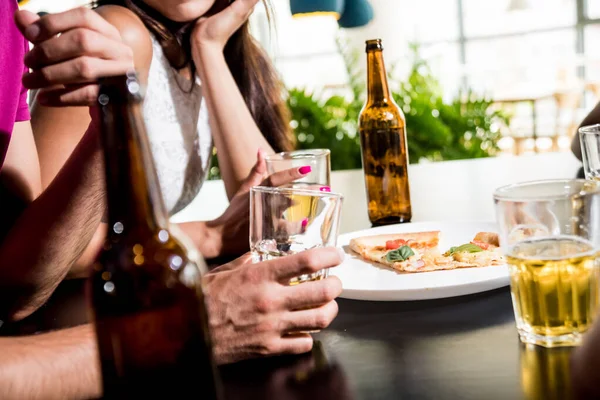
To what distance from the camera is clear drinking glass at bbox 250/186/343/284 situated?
2.81 ft

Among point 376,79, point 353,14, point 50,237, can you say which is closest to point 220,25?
point 353,14

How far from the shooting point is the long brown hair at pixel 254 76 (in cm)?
194

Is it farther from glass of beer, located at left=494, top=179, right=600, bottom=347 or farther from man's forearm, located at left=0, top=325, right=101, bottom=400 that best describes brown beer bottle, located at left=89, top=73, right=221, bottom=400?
Answer: glass of beer, located at left=494, top=179, right=600, bottom=347

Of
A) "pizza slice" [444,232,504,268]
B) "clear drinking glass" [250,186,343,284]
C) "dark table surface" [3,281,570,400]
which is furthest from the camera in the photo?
"pizza slice" [444,232,504,268]

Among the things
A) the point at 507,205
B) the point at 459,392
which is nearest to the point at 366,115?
the point at 507,205

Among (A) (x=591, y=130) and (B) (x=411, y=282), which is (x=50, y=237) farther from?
(A) (x=591, y=130)

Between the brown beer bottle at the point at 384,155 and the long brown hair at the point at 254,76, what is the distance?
2.07 feet

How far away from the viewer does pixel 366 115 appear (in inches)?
58.7

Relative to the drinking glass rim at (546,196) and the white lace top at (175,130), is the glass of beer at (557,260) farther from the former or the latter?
the white lace top at (175,130)

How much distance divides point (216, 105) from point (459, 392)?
52.0 inches

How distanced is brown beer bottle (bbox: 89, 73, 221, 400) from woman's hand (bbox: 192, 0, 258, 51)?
1.36 m

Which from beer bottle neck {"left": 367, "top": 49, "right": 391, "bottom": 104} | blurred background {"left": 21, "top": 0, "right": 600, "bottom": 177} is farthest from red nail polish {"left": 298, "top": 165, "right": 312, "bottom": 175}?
blurred background {"left": 21, "top": 0, "right": 600, "bottom": 177}

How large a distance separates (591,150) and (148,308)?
2.77 ft

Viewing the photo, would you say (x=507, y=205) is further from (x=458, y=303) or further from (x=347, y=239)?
(x=347, y=239)
